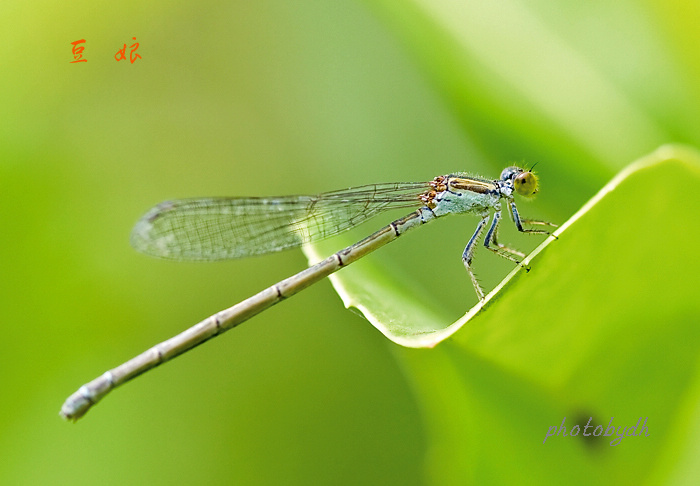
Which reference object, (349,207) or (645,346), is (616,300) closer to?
(645,346)

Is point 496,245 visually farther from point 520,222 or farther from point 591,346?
point 591,346

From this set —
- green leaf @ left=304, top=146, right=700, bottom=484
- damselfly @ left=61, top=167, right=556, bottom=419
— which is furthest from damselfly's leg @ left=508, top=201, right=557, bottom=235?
green leaf @ left=304, top=146, right=700, bottom=484

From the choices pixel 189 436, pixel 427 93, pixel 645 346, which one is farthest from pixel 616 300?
pixel 189 436

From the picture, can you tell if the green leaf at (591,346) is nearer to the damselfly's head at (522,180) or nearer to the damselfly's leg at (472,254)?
the damselfly's leg at (472,254)

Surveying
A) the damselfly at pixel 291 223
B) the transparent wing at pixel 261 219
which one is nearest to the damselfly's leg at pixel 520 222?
the damselfly at pixel 291 223

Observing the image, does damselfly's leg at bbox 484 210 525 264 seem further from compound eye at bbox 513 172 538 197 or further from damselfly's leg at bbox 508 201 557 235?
compound eye at bbox 513 172 538 197

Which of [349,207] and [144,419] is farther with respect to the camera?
[349,207]

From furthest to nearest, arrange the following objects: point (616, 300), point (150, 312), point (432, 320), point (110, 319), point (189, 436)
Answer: point (150, 312) → point (110, 319) → point (189, 436) → point (432, 320) → point (616, 300)
